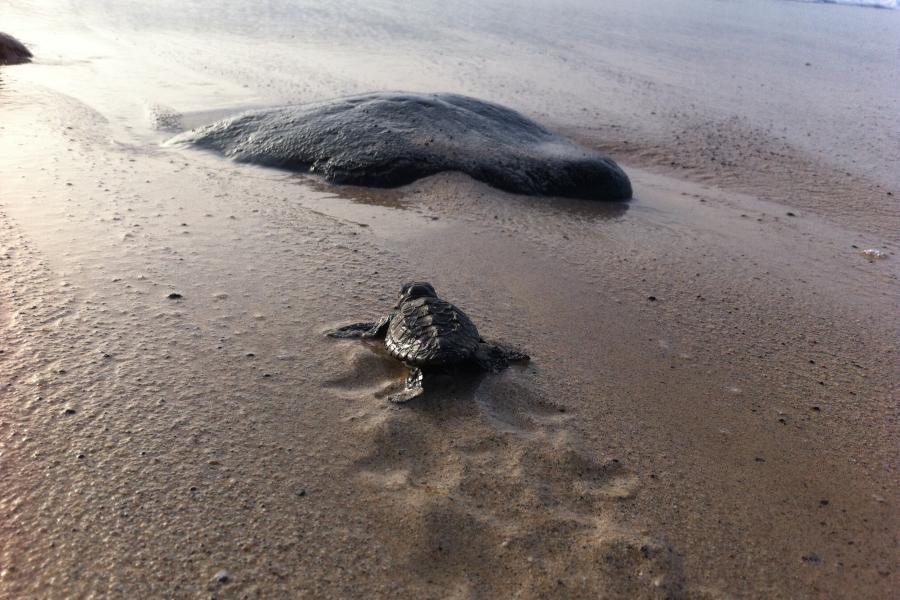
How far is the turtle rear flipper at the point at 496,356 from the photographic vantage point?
326cm

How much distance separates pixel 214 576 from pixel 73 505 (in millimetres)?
583

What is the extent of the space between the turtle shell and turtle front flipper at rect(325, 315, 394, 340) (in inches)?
2.3

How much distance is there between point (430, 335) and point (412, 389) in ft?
0.82

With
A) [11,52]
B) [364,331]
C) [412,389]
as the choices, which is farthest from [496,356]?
[11,52]

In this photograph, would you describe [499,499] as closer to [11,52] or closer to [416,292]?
[416,292]

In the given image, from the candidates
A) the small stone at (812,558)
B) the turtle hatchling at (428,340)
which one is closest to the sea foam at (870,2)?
the turtle hatchling at (428,340)

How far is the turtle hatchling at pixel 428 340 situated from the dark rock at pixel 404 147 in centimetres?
267

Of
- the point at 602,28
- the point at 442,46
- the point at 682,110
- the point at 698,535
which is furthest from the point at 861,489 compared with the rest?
the point at 602,28

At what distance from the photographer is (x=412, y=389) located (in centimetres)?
309

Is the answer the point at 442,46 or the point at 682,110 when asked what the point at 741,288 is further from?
the point at 442,46

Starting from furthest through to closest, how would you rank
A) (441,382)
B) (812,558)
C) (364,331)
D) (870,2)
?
(870,2) < (364,331) < (441,382) < (812,558)

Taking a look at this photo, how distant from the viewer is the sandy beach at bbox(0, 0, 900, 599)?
7.61ft

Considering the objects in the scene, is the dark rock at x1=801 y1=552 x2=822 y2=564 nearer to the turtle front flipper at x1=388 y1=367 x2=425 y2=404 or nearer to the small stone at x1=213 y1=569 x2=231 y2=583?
the turtle front flipper at x1=388 y1=367 x2=425 y2=404

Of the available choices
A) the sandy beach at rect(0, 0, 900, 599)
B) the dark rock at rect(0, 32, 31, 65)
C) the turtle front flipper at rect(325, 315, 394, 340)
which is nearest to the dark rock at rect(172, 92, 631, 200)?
the sandy beach at rect(0, 0, 900, 599)
